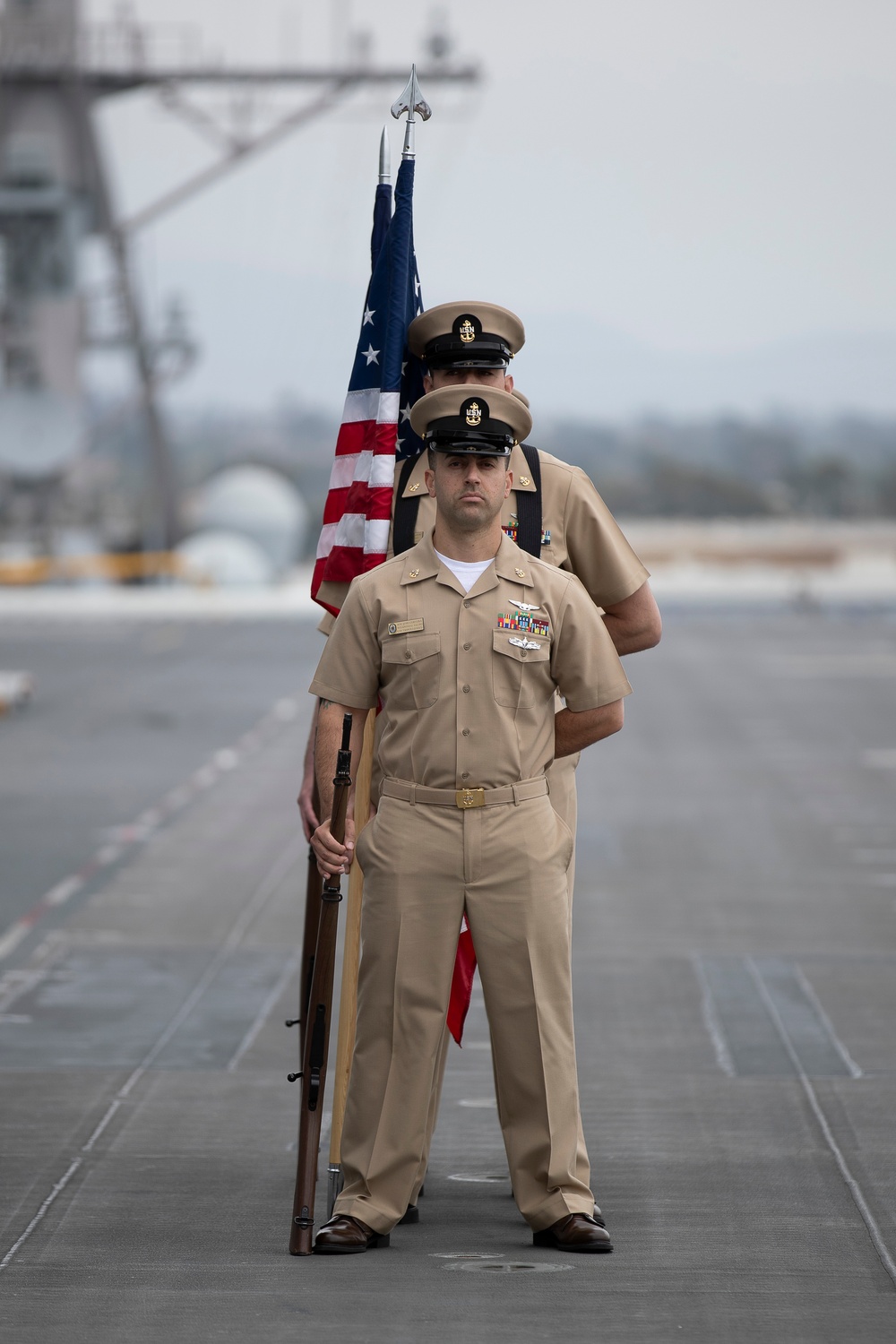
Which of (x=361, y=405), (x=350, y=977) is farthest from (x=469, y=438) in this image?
(x=350, y=977)

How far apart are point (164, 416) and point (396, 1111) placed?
169ft

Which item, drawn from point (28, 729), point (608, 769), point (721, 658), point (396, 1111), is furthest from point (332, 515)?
point (721, 658)

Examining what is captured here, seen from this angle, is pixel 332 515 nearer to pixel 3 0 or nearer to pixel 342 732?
pixel 342 732

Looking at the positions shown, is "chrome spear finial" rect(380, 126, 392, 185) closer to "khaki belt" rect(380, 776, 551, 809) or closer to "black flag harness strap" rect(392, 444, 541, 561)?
"black flag harness strap" rect(392, 444, 541, 561)

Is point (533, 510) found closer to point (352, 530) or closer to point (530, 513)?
point (530, 513)

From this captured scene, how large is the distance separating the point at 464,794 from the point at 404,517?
2.62ft

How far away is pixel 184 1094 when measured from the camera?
5480mm

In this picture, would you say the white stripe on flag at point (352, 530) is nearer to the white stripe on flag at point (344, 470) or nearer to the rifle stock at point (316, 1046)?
the white stripe on flag at point (344, 470)

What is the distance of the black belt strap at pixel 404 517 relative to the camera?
14.1 feet

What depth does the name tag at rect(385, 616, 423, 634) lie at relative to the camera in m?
3.90

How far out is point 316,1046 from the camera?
399cm

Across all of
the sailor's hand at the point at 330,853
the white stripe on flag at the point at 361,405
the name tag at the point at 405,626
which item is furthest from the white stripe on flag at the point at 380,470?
the sailor's hand at the point at 330,853

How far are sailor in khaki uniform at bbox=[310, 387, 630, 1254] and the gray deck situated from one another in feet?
0.83

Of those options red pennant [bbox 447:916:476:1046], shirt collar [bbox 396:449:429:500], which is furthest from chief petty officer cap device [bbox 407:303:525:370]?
red pennant [bbox 447:916:476:1046]
